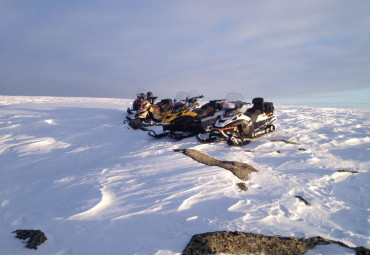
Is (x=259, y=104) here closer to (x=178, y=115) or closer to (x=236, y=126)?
(x=236, y=126)

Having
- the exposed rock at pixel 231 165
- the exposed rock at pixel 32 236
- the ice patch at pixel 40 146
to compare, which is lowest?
the exposed rock at pixel 32 236

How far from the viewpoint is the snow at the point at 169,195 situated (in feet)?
8.99

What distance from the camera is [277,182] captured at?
4.57 meters

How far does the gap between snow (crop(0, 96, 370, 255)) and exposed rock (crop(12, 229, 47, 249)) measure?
0.07m

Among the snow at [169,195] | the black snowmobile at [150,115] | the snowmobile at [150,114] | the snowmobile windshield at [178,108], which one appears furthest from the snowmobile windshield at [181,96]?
the snow at [169,195]

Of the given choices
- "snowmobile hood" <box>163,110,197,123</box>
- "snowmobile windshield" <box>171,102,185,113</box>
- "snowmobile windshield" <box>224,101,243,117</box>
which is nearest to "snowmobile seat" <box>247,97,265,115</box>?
"snowmobile windshield" <box>224,101,243,117</box>

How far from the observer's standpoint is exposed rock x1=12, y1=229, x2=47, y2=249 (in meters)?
2.63

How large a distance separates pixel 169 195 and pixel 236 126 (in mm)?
4445

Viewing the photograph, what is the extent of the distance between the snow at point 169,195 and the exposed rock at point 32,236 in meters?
0.07

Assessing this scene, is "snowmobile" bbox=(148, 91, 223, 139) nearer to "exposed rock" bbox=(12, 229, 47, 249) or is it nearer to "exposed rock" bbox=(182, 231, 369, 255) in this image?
"exposed rock" bbox=(12, 229, 47, 249)

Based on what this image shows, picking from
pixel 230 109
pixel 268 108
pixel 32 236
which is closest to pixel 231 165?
pixel 230 109

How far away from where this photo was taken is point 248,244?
2443 mm

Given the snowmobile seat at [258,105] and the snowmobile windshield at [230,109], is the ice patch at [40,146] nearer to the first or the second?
the snowmobile windshield at [230,109]

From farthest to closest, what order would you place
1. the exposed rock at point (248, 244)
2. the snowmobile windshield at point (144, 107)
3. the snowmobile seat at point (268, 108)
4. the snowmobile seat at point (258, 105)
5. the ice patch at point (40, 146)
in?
the snowmobile windshield at point (144, 107) → the snowmobile seat at point (268, 108) → the snowmobile seat at point (258, 105) → the ice patch at point (40, 146) → the exposed rock at point (248, 244)
